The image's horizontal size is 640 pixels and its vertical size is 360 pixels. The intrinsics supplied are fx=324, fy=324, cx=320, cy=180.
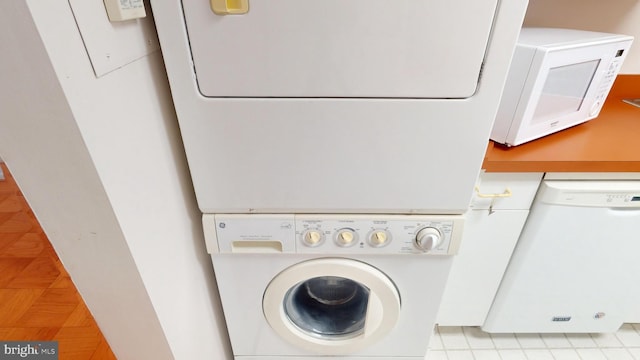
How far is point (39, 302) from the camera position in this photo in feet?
5.60

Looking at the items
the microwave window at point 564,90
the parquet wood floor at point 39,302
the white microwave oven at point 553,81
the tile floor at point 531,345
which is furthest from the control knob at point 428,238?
the parquet wood floor at point 39,302

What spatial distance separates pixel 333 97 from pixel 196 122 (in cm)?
32

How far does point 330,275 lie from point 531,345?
1.25 m

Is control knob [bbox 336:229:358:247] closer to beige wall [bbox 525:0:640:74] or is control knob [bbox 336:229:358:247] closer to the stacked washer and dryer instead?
the stacked washer and dryer

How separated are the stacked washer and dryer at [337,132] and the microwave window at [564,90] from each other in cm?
55

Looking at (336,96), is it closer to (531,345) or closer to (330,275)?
(330,275)

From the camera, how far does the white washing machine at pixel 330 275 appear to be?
90 cm

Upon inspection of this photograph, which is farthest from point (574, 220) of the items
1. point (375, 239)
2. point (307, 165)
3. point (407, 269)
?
point (307, 165)

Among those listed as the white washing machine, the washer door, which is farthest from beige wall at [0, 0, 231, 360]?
the washer door

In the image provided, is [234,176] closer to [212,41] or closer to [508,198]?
[212,41]

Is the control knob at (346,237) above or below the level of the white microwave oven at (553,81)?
below

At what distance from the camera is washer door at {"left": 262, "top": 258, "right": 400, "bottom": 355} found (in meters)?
0.98

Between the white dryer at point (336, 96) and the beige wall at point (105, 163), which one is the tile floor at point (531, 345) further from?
the beige wall at point (105, 163)

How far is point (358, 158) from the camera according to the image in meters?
0.80
